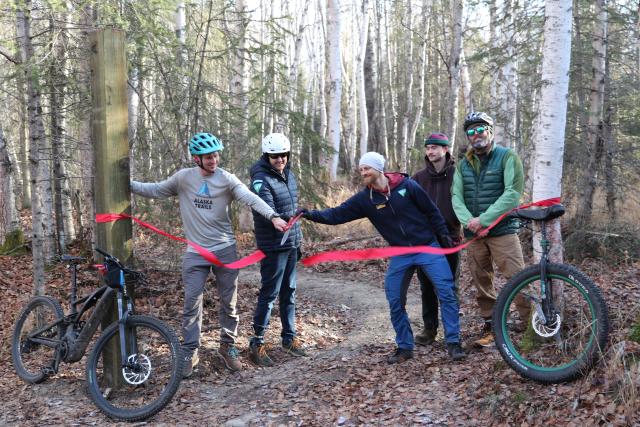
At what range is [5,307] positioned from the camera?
888 cm

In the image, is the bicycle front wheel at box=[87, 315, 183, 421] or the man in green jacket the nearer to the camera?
the bicycle front wheel at box=[87, 315, 183, 421]

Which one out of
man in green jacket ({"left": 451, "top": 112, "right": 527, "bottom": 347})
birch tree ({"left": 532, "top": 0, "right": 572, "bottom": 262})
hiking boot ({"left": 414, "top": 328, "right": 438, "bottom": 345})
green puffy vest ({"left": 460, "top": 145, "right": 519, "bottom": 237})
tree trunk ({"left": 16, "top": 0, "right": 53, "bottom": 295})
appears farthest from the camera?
tree trunk ({"left": 16, "top": 0, "right": 53, "bottom": 295})

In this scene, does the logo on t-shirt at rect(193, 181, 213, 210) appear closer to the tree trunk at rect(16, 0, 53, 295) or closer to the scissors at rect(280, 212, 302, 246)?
the scissors at rect(280, 212, 302, 246)

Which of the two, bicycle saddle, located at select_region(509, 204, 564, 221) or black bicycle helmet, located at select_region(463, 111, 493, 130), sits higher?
black bicycle helmet, located at select_region(463, 111, 493, 130)

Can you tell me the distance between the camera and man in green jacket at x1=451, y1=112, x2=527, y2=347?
5414mm

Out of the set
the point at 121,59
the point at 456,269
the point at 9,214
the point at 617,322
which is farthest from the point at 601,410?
the point at 9,214

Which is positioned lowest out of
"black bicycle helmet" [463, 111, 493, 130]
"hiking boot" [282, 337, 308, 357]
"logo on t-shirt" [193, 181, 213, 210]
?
"hiking boot" [282, 337, 308, 357]

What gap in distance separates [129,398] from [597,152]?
9.81 meters

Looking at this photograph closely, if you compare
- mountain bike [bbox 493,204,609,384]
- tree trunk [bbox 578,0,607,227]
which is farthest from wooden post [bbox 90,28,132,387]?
tree trunk [bbox 578,0,607,227]

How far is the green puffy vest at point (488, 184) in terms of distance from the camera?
5.54m

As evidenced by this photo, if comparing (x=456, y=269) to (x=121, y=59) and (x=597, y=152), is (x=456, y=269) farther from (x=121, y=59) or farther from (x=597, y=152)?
(x=597, y=152)

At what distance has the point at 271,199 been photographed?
19.4 feet

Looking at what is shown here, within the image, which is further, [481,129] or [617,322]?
[481,129]

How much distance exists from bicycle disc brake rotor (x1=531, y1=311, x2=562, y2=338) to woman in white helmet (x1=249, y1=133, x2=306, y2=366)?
2.55 metres
